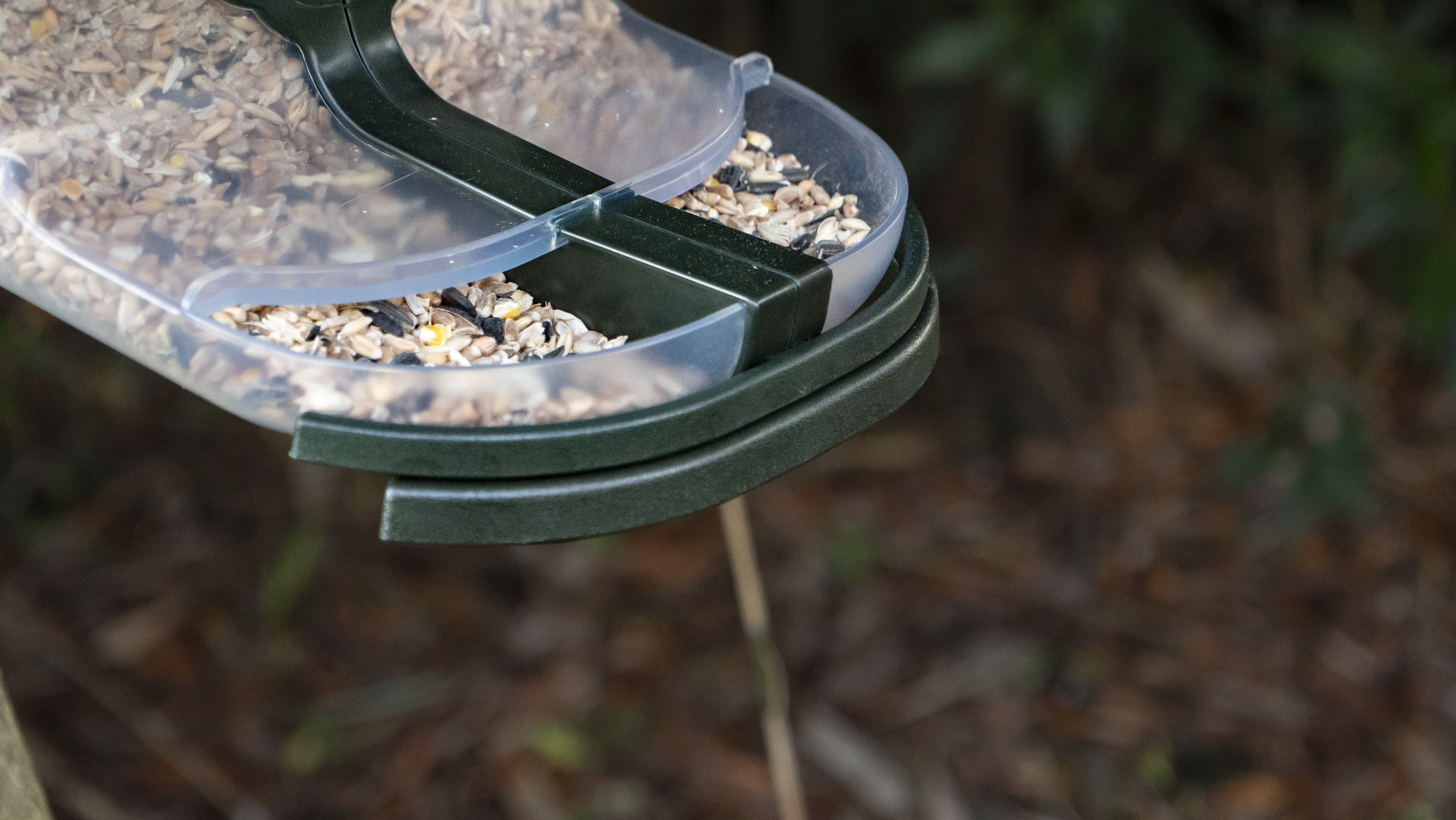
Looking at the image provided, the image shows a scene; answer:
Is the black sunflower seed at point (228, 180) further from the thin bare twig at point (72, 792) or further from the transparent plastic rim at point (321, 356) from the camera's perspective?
the thin bare twig at point (72, 792)

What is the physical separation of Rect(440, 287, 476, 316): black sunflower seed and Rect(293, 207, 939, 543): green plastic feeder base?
11 centimetres

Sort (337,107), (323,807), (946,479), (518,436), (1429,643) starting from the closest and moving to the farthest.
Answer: (518,436), (337,107), (323,807), (1429,643), (946,479)

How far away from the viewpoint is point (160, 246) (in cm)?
61

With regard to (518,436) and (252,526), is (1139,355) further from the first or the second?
(518,436)

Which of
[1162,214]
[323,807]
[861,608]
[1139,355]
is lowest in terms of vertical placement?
[323,807]

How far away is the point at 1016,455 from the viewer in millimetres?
2332

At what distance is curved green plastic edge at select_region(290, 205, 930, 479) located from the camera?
22.0 inches

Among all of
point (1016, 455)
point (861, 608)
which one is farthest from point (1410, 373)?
point (861, 608)

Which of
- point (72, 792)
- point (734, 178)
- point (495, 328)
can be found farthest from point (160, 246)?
point (72, 792)

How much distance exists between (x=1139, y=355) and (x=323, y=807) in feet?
4.98

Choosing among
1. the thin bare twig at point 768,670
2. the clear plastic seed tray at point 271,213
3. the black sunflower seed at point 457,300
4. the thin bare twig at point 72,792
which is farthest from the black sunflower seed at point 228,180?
the thin bare twig at point 72,792

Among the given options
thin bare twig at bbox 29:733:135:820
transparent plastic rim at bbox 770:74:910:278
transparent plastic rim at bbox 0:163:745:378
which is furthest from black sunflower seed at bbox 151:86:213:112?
thin bare twig at bbox 29:733:135:820

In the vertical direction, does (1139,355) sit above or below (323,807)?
above

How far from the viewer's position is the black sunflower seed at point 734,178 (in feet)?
2.54
